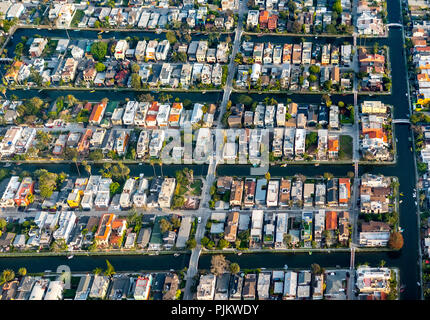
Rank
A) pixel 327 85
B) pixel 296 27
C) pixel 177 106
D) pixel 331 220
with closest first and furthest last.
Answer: pixel 331 220, pixel 177 106, pixel 327 85, pixel 296 27

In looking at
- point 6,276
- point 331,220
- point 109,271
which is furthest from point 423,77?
point 6,276

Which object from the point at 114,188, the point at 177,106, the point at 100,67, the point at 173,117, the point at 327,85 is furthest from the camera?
the point at 100,67

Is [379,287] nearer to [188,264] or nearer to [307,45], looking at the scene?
[188,264]

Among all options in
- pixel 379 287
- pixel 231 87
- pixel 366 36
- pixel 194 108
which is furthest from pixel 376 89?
pixel 379 287

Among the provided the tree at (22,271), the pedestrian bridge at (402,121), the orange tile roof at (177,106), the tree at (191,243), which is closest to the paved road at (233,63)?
the orange tile roof at (177,106)

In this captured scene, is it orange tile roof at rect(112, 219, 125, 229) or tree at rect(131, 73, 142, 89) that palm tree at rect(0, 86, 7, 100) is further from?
orange tile roof at rect(112, 219, 125, 229)

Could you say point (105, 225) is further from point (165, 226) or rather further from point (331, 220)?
point (331, 220)

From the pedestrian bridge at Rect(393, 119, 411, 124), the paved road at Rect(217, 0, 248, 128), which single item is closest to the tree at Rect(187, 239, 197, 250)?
the paved road at Rect(217, 0, 248, 128)
